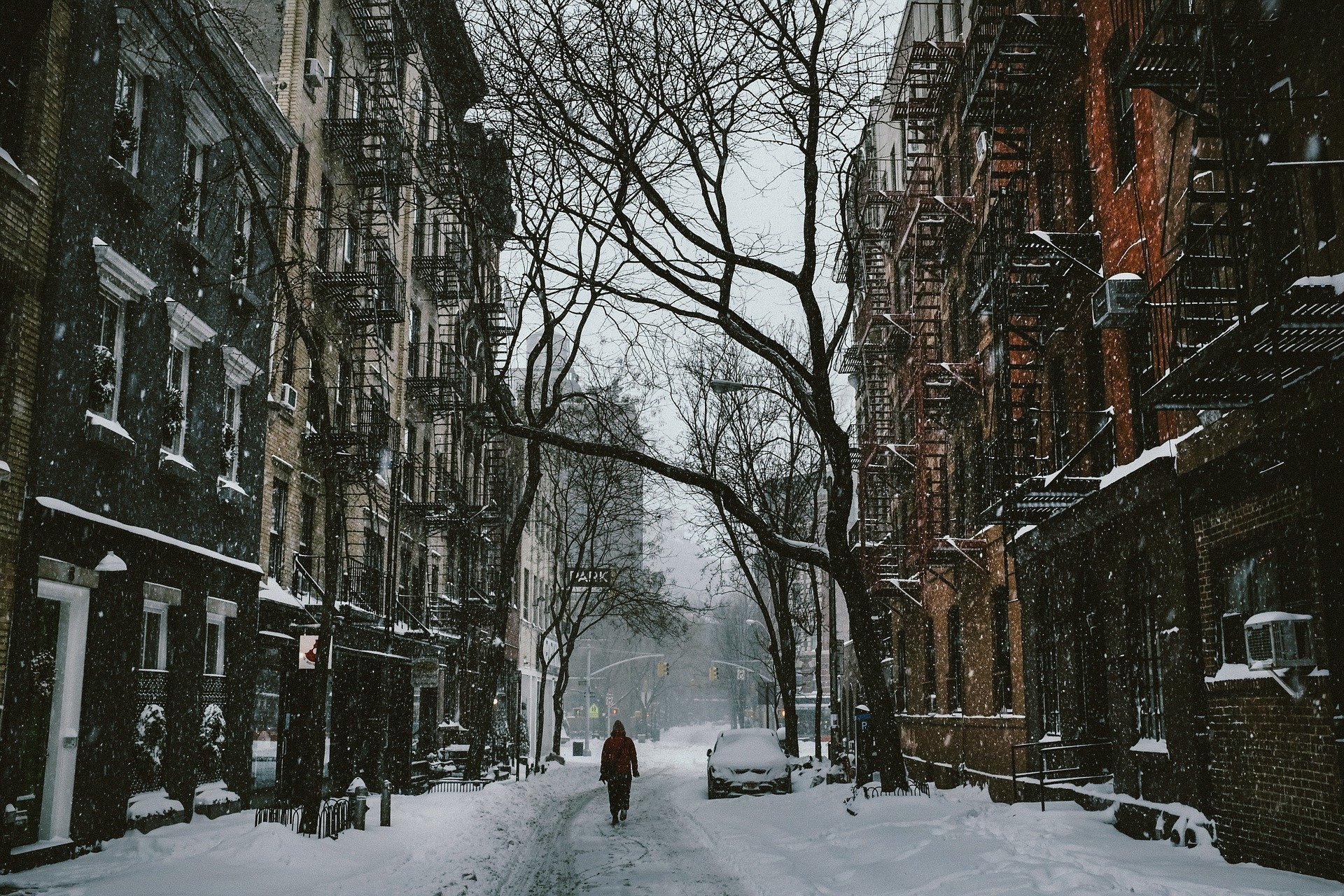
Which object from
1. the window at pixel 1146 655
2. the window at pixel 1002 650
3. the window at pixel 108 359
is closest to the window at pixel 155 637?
the window at pixel 108 359

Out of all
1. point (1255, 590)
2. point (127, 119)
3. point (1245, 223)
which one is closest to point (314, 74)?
point (127, 119)

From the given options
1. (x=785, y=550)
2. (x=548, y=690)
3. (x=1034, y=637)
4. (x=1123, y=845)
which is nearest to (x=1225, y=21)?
(x=1123, y=845)

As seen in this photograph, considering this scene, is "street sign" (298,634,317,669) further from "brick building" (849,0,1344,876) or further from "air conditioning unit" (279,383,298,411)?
"brick building" (849,0,1344,876)

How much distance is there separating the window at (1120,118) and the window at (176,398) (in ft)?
47.6

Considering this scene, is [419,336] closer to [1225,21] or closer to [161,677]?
[161,677]

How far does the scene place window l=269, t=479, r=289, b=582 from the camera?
2147 cm

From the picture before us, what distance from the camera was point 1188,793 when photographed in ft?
42.0

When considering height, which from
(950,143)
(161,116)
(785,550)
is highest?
(950,143)

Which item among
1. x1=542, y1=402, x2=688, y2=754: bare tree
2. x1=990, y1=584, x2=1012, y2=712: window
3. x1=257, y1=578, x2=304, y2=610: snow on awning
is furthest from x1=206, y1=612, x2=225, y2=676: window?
x1=542, y1=402, x2=688, y2=754: bare tree

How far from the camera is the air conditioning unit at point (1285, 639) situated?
31.5 feet

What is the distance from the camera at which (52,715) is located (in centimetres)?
1310

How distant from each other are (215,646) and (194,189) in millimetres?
7647

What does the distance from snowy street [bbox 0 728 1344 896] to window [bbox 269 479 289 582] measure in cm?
540

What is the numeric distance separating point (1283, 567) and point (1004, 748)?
40.5 feet
